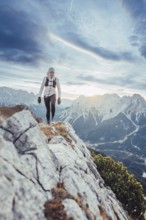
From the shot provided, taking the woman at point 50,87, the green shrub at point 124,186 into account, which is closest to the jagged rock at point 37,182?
the woman at point 50,87

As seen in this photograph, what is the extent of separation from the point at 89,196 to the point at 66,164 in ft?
9.81

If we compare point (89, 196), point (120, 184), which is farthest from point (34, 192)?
point (120, 184)

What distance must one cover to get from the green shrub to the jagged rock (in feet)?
49.9

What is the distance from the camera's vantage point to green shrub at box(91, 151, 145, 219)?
120 feet

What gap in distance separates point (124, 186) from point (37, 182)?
2312 cm

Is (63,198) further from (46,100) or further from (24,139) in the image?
(46,100)

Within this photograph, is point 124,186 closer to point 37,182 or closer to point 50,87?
point 50,87

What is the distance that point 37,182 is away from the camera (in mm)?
16969

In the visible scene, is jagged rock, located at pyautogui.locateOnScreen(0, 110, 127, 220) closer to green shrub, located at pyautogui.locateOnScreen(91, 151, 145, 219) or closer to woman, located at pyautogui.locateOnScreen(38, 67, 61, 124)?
woman, located at pyautogui.locateOnScreen(38, 67, 61, 124)

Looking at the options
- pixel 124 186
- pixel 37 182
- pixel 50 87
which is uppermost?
pixel 50 87

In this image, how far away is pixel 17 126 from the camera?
752 inches

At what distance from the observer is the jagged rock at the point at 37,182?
1475 centimetres

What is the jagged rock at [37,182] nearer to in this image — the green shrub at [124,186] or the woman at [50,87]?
A: the woman at [50,87]

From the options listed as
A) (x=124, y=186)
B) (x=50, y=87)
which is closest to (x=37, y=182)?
(x=50, y=87)
